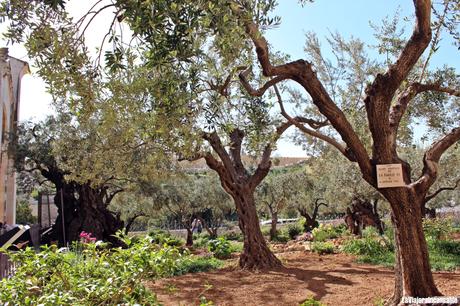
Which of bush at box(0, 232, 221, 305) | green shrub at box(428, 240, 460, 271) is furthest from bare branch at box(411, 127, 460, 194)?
green shrub at box(428, 240, 460, 271)

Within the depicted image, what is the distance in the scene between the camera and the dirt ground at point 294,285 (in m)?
6.50

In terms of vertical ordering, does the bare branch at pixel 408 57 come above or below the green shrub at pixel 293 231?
above

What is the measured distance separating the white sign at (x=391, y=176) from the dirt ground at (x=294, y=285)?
1834mm


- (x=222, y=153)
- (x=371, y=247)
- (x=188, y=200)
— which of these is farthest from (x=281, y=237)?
(x=222, y=153)

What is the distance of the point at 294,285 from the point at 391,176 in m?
3.47

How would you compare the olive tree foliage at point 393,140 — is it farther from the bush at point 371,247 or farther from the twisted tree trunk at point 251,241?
the bush at point 371,247

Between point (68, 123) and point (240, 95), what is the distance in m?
8.43

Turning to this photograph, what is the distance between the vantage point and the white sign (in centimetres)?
501

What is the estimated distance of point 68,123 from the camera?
14.2 meters

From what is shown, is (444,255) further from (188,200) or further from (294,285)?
(188,200)

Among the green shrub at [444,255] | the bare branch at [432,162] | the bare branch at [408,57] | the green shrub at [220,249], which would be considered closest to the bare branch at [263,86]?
the bare branch at [408,57]

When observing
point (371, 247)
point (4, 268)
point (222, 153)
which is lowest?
point (371, 247)

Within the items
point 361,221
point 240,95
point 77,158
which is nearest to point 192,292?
point 240,95

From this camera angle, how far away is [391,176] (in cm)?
502
